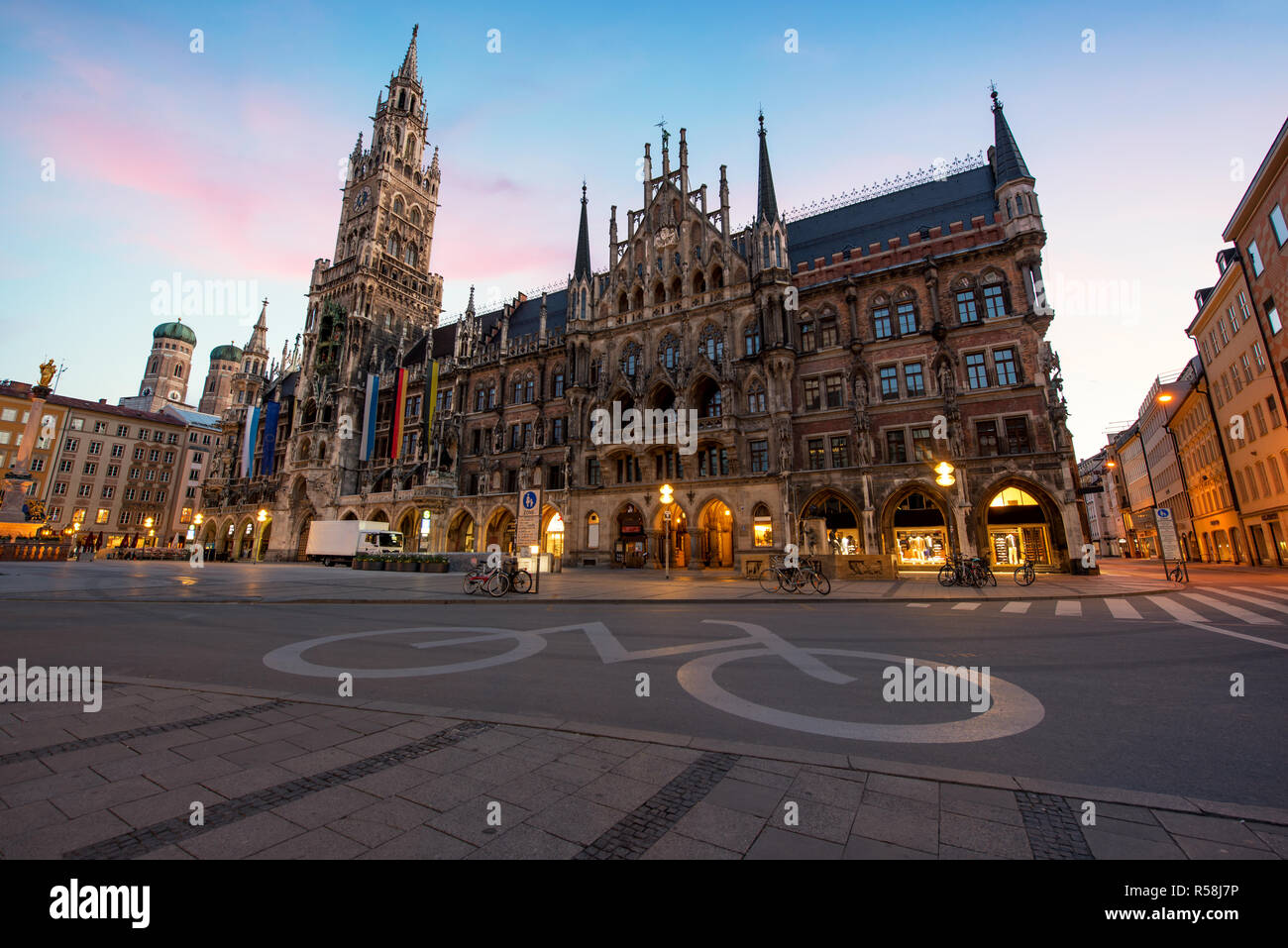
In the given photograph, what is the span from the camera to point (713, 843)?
2.38 m

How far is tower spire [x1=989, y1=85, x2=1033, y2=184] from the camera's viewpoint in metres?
28.3

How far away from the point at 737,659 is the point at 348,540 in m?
37.9

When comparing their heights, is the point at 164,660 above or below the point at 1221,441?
below

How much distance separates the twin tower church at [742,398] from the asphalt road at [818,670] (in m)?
13.4

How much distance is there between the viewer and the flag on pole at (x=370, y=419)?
47.5m

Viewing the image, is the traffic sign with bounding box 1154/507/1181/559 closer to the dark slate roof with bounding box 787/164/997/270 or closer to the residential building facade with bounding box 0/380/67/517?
the dark slate roof with bounding box 787/164/997/270

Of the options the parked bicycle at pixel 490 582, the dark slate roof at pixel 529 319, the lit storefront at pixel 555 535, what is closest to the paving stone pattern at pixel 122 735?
the parked bicycle at pixel 490 582

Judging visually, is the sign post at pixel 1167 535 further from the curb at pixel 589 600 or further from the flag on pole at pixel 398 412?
the flag on pole at pixel 398 412

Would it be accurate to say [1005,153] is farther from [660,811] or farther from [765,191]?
[660,811]

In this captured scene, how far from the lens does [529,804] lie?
2822 millimetres

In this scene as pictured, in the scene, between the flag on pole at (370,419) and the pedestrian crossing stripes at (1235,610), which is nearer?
the pedestrian crossing stripes at (1235,610)
